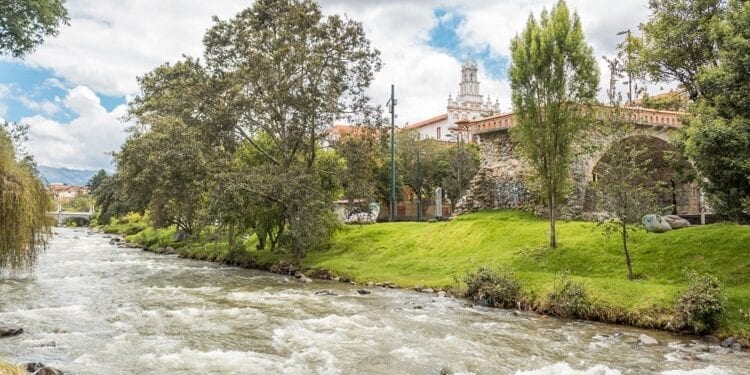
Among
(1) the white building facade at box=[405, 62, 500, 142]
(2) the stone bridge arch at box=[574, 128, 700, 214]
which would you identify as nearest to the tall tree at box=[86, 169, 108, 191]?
(1) the white building facade at box=[405, 62, 500, 142]

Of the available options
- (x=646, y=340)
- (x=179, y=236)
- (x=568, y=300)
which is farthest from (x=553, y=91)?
(x=179, y=236)

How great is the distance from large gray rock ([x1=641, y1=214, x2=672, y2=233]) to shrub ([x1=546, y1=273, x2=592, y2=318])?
21.4 feet

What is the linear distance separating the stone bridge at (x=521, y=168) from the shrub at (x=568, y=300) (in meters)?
13.2

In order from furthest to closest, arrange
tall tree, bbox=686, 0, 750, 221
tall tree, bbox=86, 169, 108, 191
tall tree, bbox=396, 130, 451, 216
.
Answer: tall tree, bbox=86, 169, 108, 191 < tall tree, bbox=396, 130, 451, 216 < tall tree, bbox=686, 0, 750, 221

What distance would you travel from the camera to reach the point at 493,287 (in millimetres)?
20812

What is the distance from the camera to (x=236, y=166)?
118 feet

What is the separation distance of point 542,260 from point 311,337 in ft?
40.4

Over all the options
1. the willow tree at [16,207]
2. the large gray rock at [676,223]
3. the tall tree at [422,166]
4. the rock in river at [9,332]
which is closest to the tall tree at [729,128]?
the large gray rock at [676,223]

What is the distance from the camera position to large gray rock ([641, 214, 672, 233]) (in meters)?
23.4

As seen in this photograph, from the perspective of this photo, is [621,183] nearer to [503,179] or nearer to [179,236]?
[503,179]

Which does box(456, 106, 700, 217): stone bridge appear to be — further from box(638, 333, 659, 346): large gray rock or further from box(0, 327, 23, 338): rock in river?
box(0, 327, 23, 338): rock in river

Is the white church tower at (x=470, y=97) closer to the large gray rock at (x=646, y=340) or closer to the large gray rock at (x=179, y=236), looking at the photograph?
the large gray rock at (x=179, y=236)

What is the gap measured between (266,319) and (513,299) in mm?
8838

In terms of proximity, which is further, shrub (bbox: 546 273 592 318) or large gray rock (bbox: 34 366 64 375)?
shrub (bbox: 546 273 592 318)
